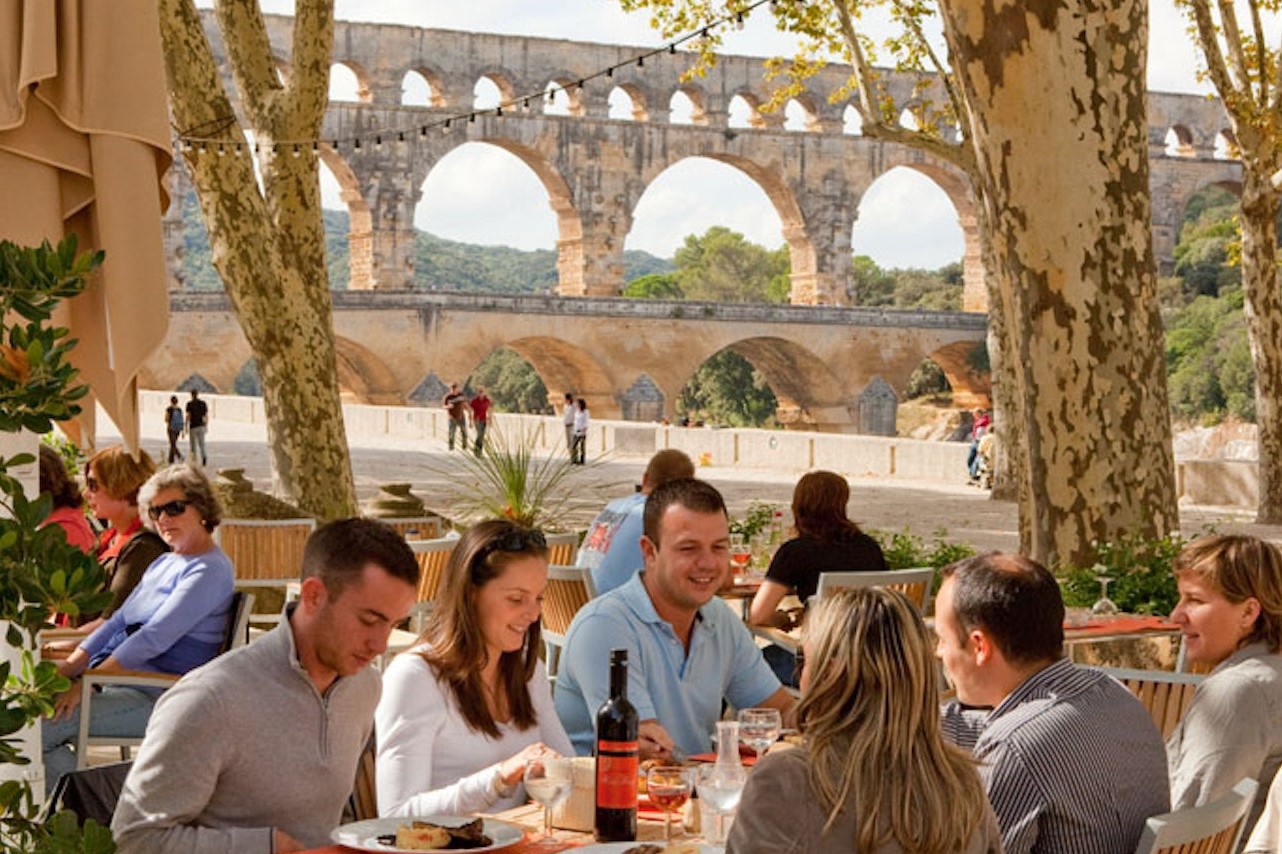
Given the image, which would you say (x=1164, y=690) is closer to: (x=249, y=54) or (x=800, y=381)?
(x=249, y=54)

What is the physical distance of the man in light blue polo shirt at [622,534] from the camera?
22.7 feet

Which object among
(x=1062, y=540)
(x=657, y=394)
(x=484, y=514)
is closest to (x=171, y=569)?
(x=1062, y=540)

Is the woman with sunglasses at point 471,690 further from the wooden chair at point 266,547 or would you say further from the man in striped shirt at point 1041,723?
the wooden chair at point 266,547

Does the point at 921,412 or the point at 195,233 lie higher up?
the point at 195,233

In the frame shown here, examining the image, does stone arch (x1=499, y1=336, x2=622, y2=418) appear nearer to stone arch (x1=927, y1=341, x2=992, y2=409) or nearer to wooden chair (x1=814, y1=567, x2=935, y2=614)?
stone arch (x1=927, y1=341, x2=992, y2=409)

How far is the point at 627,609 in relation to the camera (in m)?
4.33

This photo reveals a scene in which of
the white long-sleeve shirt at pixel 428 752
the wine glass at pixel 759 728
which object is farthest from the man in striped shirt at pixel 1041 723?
the white long-sleeve shirt at pixel 428 752

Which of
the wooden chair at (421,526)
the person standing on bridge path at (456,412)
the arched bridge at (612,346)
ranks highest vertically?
the arched bridge at (612,346)

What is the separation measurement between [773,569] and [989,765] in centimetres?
350

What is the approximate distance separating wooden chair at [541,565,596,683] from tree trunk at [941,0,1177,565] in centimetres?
250

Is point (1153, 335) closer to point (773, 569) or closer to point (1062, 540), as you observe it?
point (1062, 540)

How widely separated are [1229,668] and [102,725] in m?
3.15

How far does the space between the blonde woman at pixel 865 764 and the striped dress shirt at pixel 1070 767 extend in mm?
510

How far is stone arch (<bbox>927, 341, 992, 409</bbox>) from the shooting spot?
55.1m
